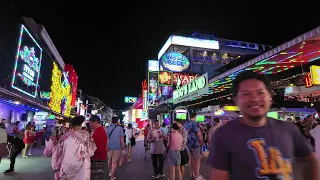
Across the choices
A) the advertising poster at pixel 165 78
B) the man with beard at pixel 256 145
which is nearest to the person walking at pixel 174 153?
the man with beard at pixel 256 145

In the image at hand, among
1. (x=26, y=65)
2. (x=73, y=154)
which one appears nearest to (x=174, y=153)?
(x=73, y=154)

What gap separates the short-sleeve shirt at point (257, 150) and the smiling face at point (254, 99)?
4.1 inches

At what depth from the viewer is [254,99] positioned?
182cm

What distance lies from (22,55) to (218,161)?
20.5m

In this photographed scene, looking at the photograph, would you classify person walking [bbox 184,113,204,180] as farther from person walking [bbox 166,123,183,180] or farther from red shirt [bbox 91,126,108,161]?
red shirt [bbox 91,126,108,161]

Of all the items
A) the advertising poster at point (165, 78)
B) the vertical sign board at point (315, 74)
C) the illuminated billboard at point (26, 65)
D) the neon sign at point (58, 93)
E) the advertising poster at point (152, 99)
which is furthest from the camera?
the advertising poster at point (152, 99)

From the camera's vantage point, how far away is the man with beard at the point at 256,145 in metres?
1.67

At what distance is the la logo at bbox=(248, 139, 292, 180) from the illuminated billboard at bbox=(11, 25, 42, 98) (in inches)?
738

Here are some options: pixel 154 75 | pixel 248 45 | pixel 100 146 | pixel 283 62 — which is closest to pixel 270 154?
pixel 100 146

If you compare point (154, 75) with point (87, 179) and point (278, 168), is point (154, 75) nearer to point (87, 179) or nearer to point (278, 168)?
point (87, 179)

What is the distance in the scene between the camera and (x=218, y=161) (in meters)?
1.75

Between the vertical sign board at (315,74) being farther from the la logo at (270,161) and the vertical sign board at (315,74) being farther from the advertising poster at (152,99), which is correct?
the advertising poster at (152,99)

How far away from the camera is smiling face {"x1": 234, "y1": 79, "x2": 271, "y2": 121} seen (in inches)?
71.0

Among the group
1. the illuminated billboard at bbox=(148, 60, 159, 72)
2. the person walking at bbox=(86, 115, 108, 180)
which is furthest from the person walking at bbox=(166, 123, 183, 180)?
the illuminated billboard at bbox=(148, 60, 159, 72)
